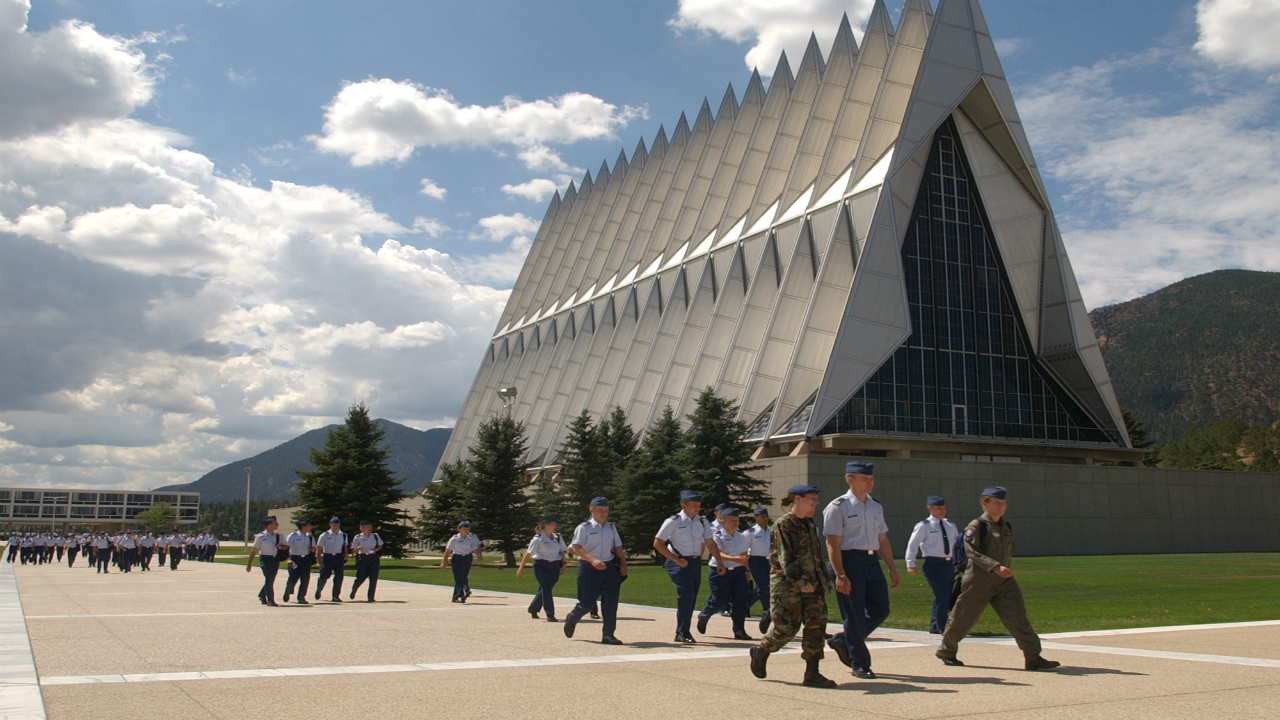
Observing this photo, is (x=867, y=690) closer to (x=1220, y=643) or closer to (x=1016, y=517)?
(x=1220, y=643)

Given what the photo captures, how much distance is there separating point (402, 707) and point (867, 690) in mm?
3422

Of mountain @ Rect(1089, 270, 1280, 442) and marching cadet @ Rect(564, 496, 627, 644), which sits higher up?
mountain @ Rect(1089, 270, 1280, 442)

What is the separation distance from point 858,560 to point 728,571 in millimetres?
4016

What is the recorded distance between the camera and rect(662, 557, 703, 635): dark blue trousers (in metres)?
10.8

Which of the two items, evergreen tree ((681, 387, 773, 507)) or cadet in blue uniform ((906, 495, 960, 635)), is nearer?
cadet in blue uniform ((906, 495, 960, 635))

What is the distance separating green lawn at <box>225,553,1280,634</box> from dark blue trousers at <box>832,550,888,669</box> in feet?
13.0

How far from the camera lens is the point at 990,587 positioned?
8.49 m

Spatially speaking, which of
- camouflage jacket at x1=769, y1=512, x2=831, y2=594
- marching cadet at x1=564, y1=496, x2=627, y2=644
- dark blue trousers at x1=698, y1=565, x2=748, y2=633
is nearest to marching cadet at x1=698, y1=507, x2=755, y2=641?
dark blue trousers at x1=698, y1=565, x2=748, y2=633

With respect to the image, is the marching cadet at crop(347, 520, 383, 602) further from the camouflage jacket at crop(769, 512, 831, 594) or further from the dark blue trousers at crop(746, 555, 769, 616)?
the camouflage jacket at crop(769, 512, 831, 594)

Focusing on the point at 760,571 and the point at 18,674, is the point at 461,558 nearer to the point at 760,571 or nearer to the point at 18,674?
the point at 760,571

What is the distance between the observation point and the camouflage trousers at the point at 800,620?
766cm

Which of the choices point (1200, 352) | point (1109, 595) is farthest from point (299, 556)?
point (1200, 352)

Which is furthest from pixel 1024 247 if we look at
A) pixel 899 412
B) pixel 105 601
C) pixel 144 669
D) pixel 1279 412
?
pixel 1279 412

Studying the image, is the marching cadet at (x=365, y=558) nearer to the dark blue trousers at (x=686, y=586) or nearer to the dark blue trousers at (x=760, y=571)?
the dark blue trousers at (x=760, y=571)
